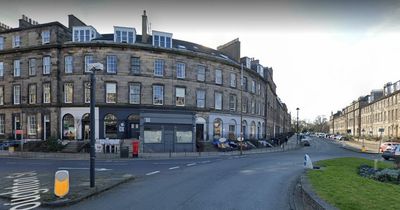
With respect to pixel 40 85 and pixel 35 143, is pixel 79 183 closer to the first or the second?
pixel 35 143

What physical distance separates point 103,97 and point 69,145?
619 centimetres

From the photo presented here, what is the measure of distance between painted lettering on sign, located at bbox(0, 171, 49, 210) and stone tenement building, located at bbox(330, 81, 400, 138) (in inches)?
2019

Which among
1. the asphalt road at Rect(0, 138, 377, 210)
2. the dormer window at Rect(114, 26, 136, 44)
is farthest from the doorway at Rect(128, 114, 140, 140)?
the asphalt road at Rect(0, 138, 377, 210)

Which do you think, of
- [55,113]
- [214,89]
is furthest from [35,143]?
[214,89]

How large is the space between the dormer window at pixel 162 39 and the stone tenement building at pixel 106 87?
12 centimetres

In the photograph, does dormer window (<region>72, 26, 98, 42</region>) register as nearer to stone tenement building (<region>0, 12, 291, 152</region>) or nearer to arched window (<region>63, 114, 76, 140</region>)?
stone tenement building (<region>0, 12, 291, 152</region>)

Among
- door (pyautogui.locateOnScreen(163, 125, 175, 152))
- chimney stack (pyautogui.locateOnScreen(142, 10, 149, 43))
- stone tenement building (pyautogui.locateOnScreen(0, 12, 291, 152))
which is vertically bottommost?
door (pyautogui.locateOnScreen(163, 125, 175, 152))

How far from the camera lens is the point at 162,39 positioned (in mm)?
37094

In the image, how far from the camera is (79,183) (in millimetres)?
11461

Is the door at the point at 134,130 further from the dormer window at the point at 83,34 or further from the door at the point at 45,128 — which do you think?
the dormer window at the point at 83,34

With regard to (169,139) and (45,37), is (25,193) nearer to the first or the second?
(169,139)

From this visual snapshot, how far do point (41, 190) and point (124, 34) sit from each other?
27727mm

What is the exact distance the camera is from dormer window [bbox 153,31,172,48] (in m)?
36.6

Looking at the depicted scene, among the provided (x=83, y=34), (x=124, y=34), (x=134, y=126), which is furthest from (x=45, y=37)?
(x=134, y=126)
